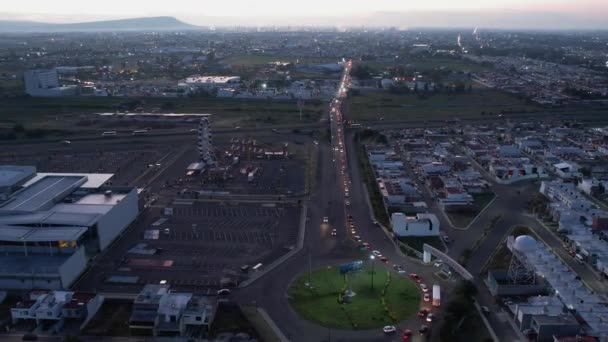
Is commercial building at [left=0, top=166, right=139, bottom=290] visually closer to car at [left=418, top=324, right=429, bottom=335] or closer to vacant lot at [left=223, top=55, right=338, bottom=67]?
car at [left=418, top=324, right=429, bottom=335]

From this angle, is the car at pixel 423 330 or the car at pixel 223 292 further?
the car at pixel 223 292

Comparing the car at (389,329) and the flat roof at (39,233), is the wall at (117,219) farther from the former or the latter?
the car at (389,329)

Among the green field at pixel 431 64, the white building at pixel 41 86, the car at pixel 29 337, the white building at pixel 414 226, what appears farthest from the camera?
the green field at pixel 431 64

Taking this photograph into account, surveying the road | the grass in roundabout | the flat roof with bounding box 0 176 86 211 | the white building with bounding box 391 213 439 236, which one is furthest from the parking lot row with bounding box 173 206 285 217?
the grass in roundabout

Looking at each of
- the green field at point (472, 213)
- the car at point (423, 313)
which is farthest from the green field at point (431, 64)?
the car at point (423, 313)

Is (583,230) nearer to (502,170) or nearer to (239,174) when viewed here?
(502,170)

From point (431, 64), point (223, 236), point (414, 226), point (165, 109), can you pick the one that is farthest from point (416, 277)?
point (431, 64)

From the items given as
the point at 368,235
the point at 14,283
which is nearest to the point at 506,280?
the point at 368,235
